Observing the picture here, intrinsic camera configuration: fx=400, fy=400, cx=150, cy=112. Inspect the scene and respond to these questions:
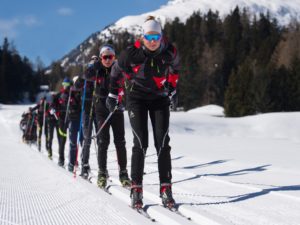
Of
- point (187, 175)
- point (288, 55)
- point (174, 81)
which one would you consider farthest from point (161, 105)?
point (288, 55)

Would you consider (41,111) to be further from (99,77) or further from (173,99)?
(173,99)

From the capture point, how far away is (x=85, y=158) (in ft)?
24.2

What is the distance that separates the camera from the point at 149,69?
170 inches

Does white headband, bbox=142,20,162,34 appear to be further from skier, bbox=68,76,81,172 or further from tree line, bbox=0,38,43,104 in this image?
tree line, bbox=0,38,43,104

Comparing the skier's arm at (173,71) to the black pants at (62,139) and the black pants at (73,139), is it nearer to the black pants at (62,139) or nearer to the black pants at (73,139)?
the black pants at (73,139)

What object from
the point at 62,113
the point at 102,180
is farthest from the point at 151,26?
the point at 62,113

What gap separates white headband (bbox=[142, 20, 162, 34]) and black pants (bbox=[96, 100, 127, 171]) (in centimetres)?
203

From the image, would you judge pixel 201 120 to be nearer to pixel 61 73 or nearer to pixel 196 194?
pixel 196 194

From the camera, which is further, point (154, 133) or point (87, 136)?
point (87, 136)

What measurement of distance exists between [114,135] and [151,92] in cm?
185

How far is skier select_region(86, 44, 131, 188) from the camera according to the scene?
19.8 ft

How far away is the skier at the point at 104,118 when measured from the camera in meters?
6.04

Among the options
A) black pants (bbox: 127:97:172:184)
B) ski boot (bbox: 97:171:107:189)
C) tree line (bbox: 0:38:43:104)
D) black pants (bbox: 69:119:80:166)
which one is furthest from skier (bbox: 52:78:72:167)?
tree line (bbox: 0:38:43:104)

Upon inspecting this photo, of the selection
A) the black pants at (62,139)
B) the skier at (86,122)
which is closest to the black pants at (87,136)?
the skier at (86,122)
